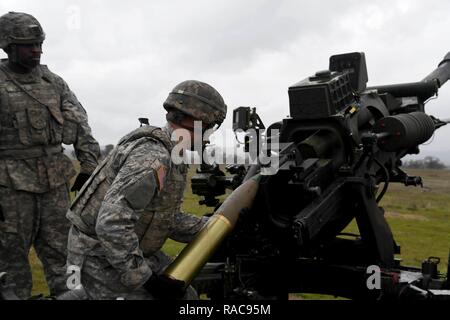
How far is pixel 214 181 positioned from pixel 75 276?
2.74 metres

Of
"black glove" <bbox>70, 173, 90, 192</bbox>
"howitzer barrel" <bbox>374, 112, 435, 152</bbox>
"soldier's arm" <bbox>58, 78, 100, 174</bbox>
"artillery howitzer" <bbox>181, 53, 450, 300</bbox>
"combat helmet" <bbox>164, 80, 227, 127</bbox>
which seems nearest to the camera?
"combat helmet" <bbox>164, 80, 227, 127</bbox>

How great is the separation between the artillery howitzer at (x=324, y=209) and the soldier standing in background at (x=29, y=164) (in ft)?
4.86

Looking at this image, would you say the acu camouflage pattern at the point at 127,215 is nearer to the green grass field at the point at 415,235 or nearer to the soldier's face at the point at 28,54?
the soldier's face at the point at 28,54

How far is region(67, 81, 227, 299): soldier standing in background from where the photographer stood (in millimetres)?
3660

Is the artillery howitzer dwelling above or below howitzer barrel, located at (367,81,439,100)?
below

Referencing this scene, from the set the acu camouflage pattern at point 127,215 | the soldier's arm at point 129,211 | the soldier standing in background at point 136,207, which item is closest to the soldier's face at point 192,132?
the soldier standing in background at point 136,207

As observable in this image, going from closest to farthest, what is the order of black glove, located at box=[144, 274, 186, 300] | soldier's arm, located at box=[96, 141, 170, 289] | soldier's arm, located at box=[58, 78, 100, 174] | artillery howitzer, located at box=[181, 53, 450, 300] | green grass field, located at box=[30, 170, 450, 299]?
1. soldier's arm, located at box=[96, 141, 170, 289]
2. black glove, located at box=[144, 274, 186, 300]
3. artillery howitzer, located at box=[181, 53, 450, 300]
4. soldier's arm, located at box=[58, 78, 100, 174]
5. green grass field, located at box=[30, 170, 450, 299]

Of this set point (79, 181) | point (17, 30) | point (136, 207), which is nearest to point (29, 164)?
point (79, 181)

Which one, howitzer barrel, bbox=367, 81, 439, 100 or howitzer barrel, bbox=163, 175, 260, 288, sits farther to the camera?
howitzer barrel, bbox=367, 81, 439, 100

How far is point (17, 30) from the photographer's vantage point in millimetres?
5715

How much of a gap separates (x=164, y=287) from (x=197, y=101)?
1.25 m

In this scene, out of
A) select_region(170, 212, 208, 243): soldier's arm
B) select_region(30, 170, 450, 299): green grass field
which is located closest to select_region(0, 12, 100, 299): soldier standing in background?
select_region(170, 212, 208, 243): soldier's arm

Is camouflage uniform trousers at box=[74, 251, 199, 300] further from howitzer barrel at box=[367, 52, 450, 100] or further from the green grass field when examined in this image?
howitzer barrel at box=[367, 52, 450, 100]

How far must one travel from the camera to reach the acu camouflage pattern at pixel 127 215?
3.65 metres
